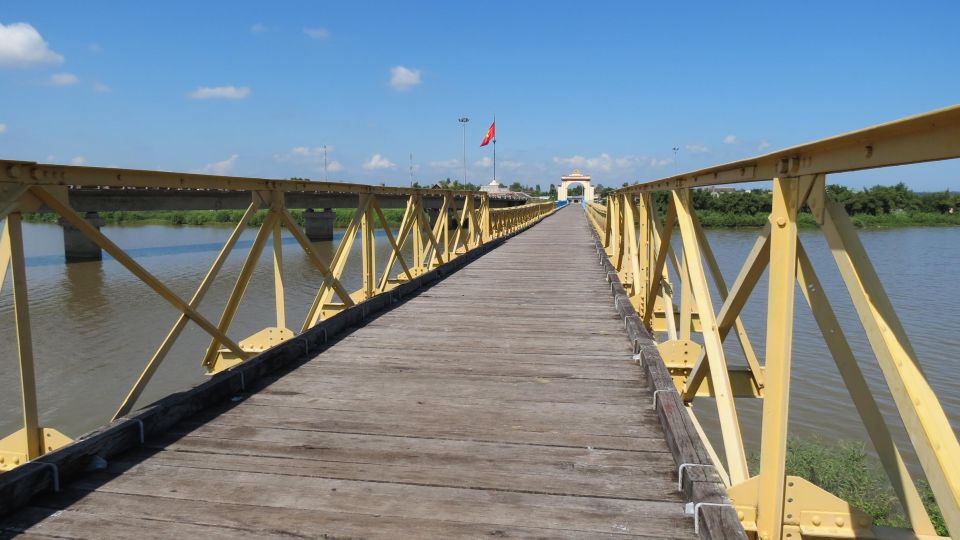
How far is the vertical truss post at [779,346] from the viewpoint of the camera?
194cm

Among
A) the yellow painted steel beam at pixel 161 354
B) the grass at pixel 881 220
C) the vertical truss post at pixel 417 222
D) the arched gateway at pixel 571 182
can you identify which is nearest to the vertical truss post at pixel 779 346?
the yellow painted steel beam at pixel 161 354

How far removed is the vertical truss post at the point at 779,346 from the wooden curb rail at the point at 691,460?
0.48 ft

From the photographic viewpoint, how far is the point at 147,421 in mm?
2961

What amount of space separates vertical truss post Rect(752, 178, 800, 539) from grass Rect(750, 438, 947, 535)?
5.10 meters

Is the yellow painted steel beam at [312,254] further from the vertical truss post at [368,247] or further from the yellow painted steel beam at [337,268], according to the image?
the vertical truss post at [368,247]

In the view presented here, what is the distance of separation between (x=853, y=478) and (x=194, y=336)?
34.1 ft

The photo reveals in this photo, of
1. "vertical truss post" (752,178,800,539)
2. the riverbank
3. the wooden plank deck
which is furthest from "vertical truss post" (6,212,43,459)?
the riverbank

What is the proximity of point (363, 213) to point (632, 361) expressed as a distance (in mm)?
3199

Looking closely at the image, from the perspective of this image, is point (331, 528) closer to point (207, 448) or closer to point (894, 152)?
point (207, 448)

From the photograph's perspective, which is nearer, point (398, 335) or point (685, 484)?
point (685, 484)

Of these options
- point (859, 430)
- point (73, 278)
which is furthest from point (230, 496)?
point (73, 278)

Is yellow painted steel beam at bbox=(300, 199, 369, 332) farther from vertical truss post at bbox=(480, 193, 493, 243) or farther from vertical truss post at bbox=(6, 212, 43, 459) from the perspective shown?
vertical truss post at bbox=(480, 193, 493, 243)

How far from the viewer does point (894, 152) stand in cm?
146

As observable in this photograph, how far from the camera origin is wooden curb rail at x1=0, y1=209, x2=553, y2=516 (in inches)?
92.2
